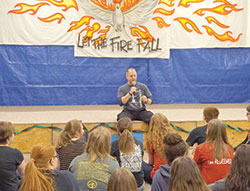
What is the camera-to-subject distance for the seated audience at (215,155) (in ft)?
8.73

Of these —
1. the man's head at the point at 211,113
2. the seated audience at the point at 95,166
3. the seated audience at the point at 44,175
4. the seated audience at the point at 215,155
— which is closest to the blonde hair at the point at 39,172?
the seated audience at the point at 44,175

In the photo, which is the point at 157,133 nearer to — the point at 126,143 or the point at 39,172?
the point at 126,143

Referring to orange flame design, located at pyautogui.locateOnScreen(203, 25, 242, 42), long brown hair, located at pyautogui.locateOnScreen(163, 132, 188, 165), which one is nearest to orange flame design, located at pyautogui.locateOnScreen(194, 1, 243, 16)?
orange flame design, located at pyautogui.locateOnScreen(203, 25, 242, 42)

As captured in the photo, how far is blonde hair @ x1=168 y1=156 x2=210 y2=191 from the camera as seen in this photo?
1.73 metres

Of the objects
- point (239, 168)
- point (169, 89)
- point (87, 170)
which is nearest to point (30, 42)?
point (169, 89)

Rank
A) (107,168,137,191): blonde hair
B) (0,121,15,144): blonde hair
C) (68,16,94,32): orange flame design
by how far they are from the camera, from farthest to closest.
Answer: (68,16,94,32): orange flame design → (0,121,15,144): blonde hair → (107,168,137,191): blonde hair

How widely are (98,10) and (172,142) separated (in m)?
4.24

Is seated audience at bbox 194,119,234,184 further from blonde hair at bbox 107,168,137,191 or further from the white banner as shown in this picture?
the white banner

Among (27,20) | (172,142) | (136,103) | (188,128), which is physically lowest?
(188,128)

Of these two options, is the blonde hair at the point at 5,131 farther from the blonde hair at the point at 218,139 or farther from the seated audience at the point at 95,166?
the blonde hair at the point at 218,139

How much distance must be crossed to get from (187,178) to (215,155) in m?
1.02

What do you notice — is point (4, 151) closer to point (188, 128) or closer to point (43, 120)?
point (43, 120)

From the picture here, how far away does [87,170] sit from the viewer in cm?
235

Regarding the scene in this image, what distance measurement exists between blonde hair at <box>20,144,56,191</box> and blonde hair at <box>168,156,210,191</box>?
0.77 m
